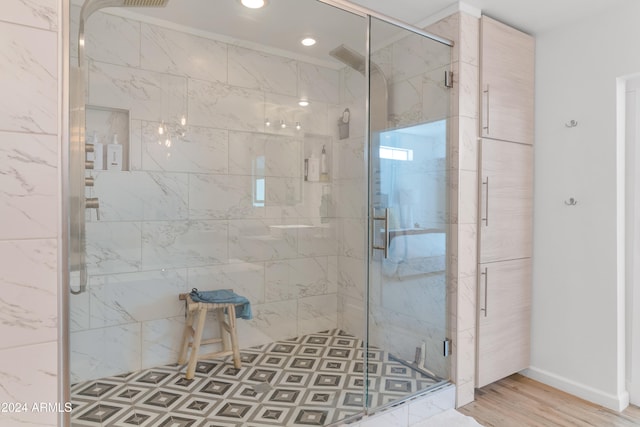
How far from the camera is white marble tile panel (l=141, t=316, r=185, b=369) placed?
213 cm

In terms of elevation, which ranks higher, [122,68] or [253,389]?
[122,68]

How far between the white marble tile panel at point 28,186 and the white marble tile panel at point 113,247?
63 centimetres

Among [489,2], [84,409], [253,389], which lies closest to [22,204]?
[84,409]

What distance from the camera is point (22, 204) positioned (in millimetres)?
1134

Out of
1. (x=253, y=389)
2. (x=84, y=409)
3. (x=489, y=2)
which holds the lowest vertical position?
→ (x=253, y=389)

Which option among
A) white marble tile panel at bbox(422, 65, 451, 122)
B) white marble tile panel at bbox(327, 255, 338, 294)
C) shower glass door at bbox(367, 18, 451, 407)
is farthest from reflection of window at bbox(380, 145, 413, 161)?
white marble tile panel at bbox(327, 255, 338, 294)

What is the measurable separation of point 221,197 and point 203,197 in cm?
11

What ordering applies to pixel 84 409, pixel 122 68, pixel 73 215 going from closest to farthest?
pixel 73 215
pixel 84 409
pixel 122 68

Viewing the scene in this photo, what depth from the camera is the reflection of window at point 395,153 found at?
2.13 m

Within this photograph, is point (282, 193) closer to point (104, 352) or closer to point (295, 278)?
point (295, 278)

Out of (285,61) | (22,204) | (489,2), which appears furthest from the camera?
(285,61)

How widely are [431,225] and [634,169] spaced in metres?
1.23

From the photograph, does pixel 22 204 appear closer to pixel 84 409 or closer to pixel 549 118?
pixel 84 409

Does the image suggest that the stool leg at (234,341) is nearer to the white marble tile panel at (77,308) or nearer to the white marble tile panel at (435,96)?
the white marble tile panel at (77,308)
